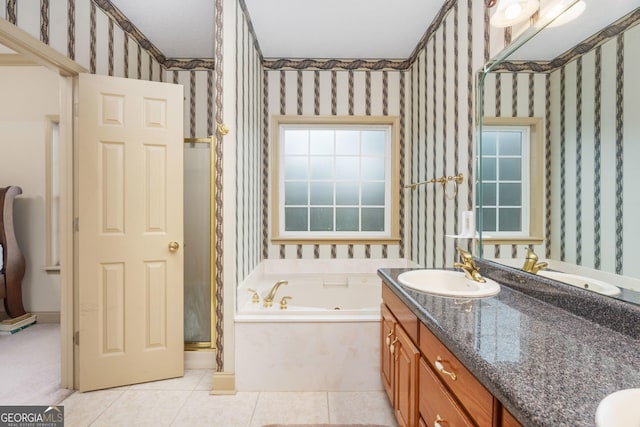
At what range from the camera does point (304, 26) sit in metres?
2.38

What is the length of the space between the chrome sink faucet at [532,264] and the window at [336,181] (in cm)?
172

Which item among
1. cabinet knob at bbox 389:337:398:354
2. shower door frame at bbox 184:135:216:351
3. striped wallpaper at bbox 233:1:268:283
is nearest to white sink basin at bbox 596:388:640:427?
cabinet knob at bbox 389:337:398:354

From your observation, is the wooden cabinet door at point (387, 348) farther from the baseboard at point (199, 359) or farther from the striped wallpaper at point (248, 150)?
the baseboard at point (199, 359)

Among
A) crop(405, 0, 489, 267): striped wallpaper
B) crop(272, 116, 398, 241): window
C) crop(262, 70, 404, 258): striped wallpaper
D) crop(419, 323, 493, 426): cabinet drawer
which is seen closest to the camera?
crop(419, 323, 493, 426): cabinet drawer

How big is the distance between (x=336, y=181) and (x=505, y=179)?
1.77 m

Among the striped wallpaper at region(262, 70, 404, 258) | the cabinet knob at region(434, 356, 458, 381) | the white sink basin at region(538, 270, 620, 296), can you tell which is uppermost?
the striped wallpaper at region(262, 70, 404, 258)

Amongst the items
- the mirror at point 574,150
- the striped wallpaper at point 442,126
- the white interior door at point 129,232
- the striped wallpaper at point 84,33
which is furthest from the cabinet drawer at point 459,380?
A: the striped wallpaper at point 84,33

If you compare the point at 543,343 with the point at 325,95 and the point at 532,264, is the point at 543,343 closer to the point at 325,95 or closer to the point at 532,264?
the point at 532,264

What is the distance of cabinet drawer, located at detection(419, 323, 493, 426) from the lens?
2.38 ft

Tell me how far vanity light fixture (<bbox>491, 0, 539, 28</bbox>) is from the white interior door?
1.98 metres

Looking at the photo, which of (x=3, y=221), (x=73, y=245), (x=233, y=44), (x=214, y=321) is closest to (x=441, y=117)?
(x=233, y=44)

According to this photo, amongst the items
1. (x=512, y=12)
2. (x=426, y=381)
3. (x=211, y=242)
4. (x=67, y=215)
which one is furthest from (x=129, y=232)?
(x=512, y=12)

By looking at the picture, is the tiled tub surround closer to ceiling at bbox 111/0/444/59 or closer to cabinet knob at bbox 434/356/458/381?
cabinet knob at bbox 434/356/458/381

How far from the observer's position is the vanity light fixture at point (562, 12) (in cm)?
107
